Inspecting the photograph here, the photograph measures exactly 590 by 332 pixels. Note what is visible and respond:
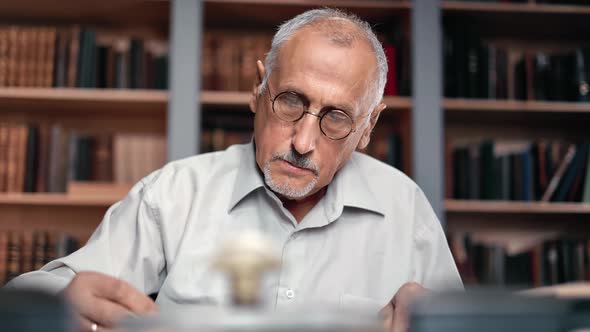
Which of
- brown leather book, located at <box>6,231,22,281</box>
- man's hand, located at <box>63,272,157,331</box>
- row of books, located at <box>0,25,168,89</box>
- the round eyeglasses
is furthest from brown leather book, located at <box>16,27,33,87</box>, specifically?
man's hand, located at <box>63,272,157,331</box>

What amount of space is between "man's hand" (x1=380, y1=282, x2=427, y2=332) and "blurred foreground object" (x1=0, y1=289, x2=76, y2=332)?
1.59 feet

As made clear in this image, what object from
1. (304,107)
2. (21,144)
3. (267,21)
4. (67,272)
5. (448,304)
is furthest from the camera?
(267,21)

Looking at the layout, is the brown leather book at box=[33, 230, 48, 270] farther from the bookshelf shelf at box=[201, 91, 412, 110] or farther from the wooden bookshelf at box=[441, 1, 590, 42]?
the wooden bookshelf at box=[441, 1, 590, 42]

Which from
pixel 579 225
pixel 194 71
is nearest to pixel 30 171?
pixel 194 71

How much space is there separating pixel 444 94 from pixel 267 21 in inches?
34.6

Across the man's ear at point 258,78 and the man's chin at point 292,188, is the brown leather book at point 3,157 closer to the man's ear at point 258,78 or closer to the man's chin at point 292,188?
the man's ear at point 258,78

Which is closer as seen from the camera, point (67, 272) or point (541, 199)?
point (67, 272)

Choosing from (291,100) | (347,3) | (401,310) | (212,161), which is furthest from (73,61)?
(401,310)

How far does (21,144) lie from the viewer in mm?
2740

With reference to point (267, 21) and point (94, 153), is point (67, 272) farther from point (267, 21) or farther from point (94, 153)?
point (267, 21)

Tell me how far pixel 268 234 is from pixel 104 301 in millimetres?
596

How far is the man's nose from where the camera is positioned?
126cm

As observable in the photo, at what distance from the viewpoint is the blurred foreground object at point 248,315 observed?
43 centimetres

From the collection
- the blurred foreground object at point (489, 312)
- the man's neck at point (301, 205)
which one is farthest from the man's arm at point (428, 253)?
the blurred foreground object at point (489, 312)
